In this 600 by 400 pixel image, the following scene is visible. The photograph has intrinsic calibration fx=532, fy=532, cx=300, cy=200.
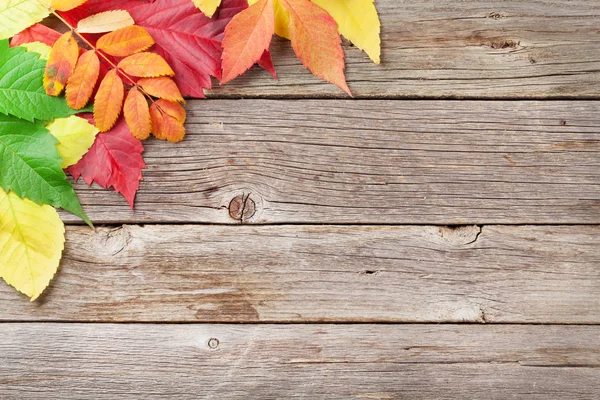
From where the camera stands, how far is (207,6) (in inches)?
28.7

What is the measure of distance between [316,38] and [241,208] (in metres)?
0.27

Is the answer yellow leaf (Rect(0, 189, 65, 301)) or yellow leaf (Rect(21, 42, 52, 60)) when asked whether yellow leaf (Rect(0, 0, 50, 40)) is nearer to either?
yellow leaf (Rect(21, 42, 52, 60))

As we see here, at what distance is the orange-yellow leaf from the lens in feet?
2.41

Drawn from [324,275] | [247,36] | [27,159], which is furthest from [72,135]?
[324,275]

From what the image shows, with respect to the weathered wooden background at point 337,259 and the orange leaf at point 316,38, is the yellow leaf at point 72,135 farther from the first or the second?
the orange leaf at point 316,38

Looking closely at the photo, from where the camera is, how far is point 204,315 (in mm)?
810

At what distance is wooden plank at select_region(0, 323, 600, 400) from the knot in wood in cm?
17

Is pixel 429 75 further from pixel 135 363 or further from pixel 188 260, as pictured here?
pixel 135 363

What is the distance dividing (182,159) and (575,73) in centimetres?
63

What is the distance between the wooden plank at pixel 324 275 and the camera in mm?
810

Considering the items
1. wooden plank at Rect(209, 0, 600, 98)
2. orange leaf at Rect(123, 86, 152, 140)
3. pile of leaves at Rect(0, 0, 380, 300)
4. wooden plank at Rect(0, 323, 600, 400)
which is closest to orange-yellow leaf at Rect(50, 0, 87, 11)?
pile of leaves at Rect(0, 0, 380, 300)

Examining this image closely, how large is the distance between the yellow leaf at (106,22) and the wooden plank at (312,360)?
44 cm

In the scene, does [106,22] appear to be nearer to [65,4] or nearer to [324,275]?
[65,4]

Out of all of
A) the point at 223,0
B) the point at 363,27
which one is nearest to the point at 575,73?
the point at 363,27
